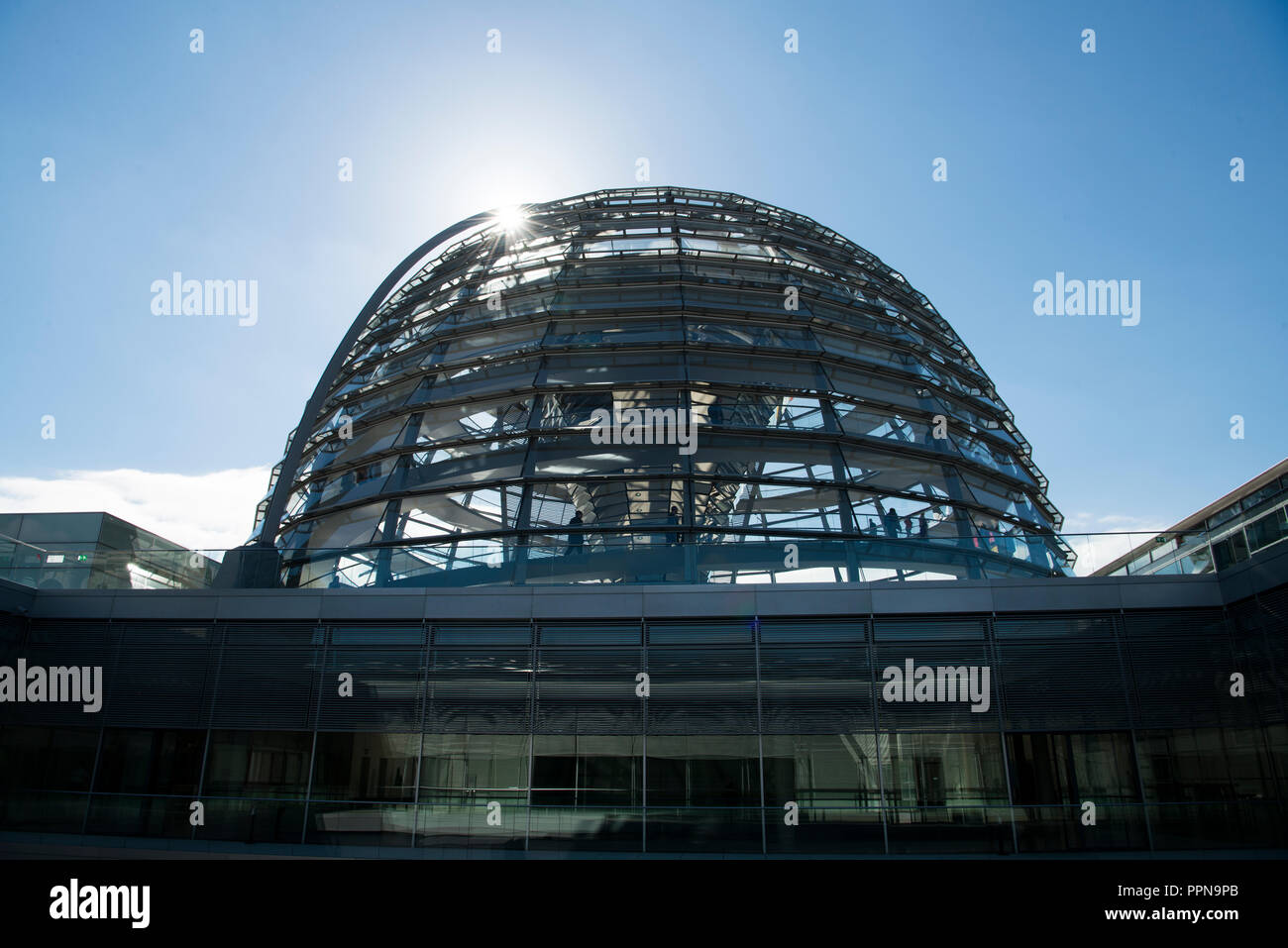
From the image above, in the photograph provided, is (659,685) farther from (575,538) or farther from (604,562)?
(575,538)

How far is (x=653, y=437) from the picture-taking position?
1836 cm

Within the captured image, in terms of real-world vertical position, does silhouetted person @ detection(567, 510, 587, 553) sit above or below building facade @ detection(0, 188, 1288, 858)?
above

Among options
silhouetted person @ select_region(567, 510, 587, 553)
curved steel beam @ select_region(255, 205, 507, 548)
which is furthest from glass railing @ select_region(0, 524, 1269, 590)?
curved steel beam @ select_region(255, 205, 507, 548)

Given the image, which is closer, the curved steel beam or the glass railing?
the glass railing

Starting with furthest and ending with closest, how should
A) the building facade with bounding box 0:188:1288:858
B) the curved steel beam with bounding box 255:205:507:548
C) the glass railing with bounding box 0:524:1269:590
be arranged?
the curved steel beam with bounding box 255:205:507:548 < the glass railing with bounding box 0:524:1269:590 < the building facade with bounding box 0:188:1288:858

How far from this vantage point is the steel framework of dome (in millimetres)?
16266

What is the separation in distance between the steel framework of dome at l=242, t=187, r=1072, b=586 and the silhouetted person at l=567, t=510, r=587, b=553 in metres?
0.04

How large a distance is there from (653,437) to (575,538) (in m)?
2.97

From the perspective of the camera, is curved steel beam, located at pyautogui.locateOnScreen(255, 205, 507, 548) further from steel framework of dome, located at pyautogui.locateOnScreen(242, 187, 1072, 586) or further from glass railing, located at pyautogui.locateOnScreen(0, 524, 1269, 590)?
glass railing, located at pyautogui.locateOnScreen(0, 524, 1269, 590)

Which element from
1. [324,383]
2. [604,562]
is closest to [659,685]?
[604,562]

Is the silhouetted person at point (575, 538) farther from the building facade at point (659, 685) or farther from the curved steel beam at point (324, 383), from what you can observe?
the curved steel beam at point (324, 383)

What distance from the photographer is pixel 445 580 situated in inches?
619

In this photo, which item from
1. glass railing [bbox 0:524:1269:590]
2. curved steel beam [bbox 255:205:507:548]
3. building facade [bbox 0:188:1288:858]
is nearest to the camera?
building facade [bbox 0:188:1288:858]
